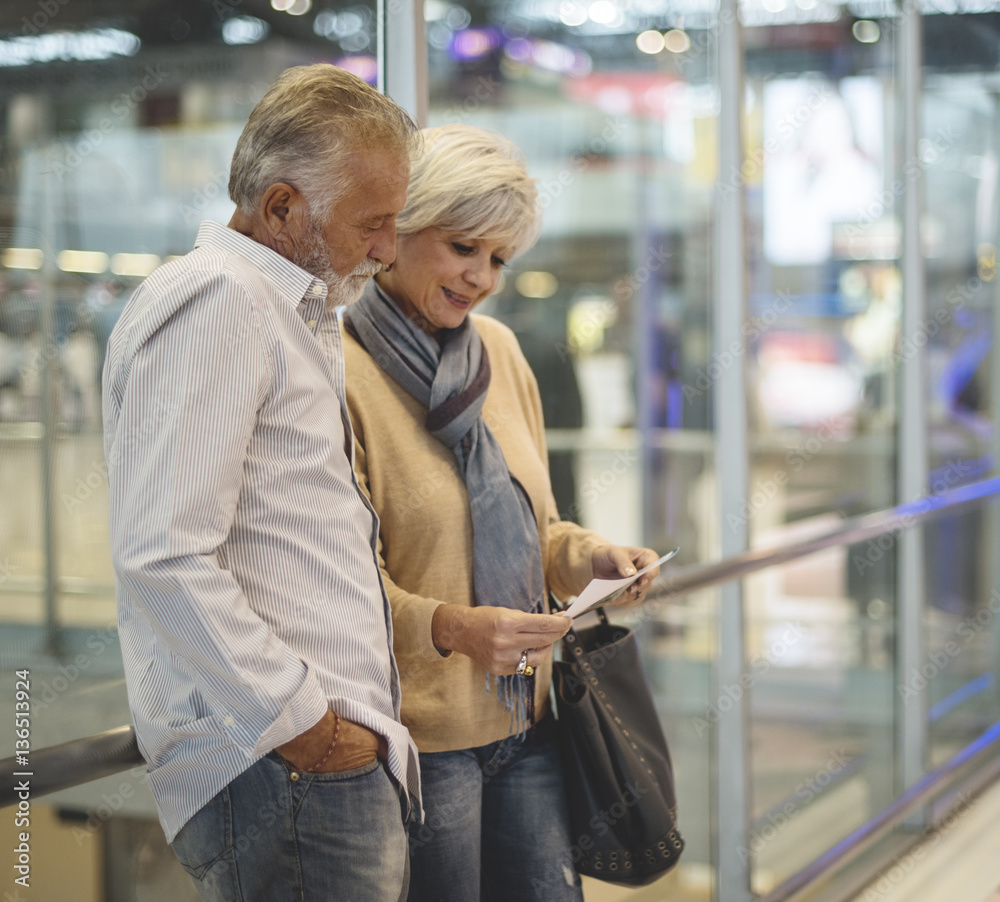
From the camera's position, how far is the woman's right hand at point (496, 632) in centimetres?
147

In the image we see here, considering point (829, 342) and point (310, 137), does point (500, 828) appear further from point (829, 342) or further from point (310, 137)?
point (829, 342)

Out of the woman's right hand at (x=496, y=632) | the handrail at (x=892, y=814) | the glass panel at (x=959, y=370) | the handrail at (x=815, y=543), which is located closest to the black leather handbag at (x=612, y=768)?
the woman's right hand at (x=496, y=632)

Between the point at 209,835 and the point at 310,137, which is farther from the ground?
the point at 310,137

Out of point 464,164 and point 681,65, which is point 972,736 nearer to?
point 681,65

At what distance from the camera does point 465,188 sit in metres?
1.57

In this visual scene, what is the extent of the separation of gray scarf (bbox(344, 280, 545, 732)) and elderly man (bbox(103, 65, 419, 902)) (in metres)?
0.28

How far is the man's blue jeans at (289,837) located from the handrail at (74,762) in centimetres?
16

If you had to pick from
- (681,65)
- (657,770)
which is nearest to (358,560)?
(657,770)

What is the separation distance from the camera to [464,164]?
5.19 ft

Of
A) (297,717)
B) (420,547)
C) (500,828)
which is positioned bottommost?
(500,828)

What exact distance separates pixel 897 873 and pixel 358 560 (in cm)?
306

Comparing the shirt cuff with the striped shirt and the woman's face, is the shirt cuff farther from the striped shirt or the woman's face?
the woman's face

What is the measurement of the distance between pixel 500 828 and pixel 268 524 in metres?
0.82

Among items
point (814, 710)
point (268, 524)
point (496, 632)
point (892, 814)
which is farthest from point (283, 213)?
point (814, 710)
